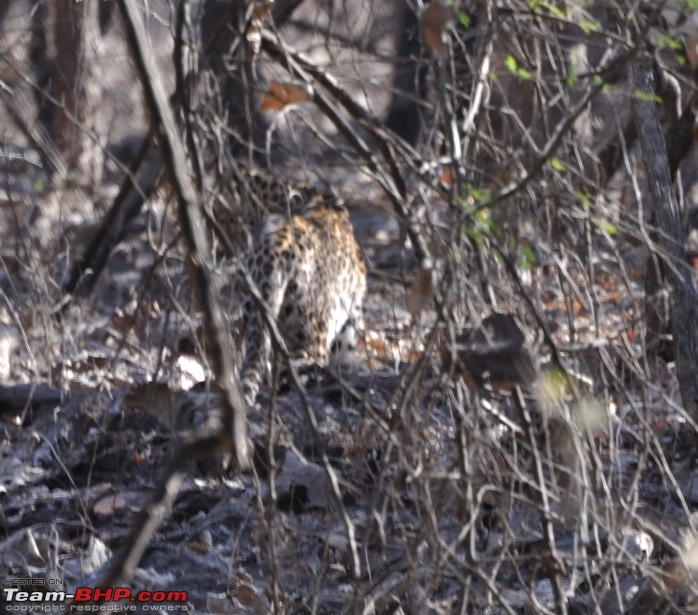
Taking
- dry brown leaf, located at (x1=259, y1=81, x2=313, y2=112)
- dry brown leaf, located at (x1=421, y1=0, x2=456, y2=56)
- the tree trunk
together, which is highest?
the tree trunk

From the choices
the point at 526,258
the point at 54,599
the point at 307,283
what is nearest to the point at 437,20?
the point at 526,258

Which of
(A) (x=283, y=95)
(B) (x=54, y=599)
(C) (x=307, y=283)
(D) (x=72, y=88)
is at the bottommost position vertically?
(B) (x=54, y=599)

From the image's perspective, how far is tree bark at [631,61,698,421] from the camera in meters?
4.68

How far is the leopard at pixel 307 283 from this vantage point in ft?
20.8

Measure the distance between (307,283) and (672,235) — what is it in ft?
8.50

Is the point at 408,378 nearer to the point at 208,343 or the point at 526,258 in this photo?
the point at 526,258

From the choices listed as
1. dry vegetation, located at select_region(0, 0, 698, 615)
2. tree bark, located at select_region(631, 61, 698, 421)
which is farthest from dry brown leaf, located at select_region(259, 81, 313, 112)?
tree bark, located at select_region(631, 61, 698, 421)

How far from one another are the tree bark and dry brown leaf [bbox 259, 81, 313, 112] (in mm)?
1962

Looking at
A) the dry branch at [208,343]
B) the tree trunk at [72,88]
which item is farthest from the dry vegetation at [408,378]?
the tree trunk at [72,88]

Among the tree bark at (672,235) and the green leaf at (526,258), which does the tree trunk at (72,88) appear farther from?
the green leaf at (526,258)

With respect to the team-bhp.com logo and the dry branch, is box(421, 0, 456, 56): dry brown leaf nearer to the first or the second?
the dry branch

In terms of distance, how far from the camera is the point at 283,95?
2.87 metres

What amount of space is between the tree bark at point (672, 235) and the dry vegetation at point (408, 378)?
1cm

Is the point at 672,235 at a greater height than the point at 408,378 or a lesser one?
greater
